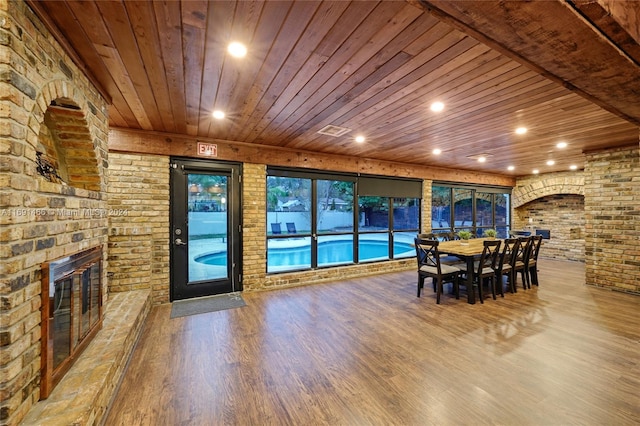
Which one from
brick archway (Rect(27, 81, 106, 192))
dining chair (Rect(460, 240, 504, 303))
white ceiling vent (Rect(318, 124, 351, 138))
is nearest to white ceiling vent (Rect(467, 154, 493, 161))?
dining chair (Rect(460, 240, 504, 303))

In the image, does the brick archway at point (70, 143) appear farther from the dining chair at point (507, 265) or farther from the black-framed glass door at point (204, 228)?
the dining chair at point (507, 265)

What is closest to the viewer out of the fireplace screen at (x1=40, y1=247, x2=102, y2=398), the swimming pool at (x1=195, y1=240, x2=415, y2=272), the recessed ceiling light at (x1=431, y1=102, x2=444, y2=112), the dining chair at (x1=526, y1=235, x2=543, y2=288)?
the fireplace screen at (x1=40, y1=247, x2=102, y2=398)

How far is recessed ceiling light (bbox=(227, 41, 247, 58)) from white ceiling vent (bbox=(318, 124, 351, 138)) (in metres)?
1.72

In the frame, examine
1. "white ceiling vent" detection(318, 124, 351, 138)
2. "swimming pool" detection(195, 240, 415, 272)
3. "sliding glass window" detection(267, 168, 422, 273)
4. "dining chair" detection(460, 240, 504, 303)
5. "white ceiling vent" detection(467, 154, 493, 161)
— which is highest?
"white ceiling vent" detection(318, 124, 351, 138)

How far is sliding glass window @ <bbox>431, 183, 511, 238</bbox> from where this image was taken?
280 inches

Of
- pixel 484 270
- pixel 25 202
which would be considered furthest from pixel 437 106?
pixel 25 202

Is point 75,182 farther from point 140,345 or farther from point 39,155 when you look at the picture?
point 140,345

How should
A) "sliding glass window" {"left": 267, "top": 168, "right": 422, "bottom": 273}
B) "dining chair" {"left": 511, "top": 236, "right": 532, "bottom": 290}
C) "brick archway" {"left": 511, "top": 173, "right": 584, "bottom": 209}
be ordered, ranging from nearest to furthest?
"dining chair" {"left": 511, "top": 236, "right": 532, "bottom": 290} < "sliding glass window" {"left": 267, "top": 168, "right": 422, "bottom": 273} < "brick archway" {"left": 511, "top": 173, "right": 584, "bottom": 209}

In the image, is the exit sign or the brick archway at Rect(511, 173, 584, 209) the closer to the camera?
the exit sign

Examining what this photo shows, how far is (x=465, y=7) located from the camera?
1003mm

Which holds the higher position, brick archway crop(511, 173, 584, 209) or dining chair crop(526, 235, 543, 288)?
brick archway crop(511, 173, 584, 209)

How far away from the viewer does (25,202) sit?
1.42 metres

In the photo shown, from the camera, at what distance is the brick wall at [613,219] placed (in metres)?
4.36

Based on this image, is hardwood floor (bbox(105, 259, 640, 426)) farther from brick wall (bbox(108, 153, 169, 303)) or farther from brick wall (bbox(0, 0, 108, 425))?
brick wall (bbox(0, 0, 108, 425))
